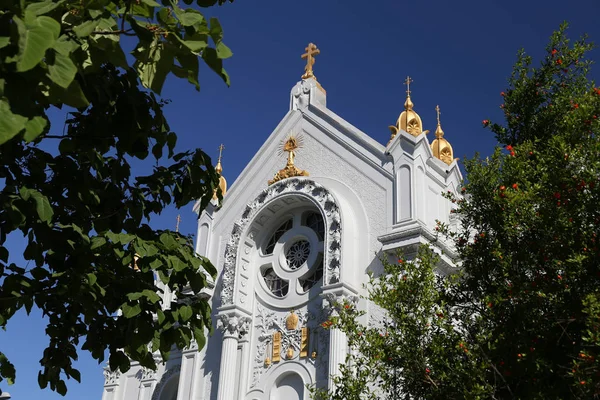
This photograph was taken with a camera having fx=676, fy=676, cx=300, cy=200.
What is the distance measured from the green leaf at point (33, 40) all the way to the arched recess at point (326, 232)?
48.6 feet

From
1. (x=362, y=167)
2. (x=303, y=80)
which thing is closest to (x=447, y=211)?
(x=362, y=167)

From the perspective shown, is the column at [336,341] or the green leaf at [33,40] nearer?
the green leaf at [33,40]

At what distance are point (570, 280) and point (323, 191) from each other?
12642 mm

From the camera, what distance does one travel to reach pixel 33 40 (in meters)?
3.73

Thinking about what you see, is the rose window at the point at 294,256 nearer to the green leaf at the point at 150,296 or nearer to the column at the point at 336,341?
the column at the point at 336,341

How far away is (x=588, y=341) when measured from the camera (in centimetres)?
689

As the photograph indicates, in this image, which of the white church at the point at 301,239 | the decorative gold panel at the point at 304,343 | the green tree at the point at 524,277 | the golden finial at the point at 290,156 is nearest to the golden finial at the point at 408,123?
the white church at the point at 301,239

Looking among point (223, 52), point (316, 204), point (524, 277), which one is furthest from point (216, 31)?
point (316, 204)

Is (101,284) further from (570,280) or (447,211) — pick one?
(447,211)

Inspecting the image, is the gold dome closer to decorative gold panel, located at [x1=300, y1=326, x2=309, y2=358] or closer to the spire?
decorative gold panel, located at [x1=300, y1=326, x2=309, y2=358]

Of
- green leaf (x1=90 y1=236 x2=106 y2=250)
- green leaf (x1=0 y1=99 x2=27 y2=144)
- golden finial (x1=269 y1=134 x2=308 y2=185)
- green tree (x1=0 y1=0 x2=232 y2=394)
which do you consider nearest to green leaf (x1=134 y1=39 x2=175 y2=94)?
green tree (x1=0 y1=0 x2=232 y2=394)

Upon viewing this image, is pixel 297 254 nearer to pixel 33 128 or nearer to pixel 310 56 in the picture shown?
pixel 310 56

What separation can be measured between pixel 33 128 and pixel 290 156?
1781cm

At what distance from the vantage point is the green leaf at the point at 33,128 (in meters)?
3.90
